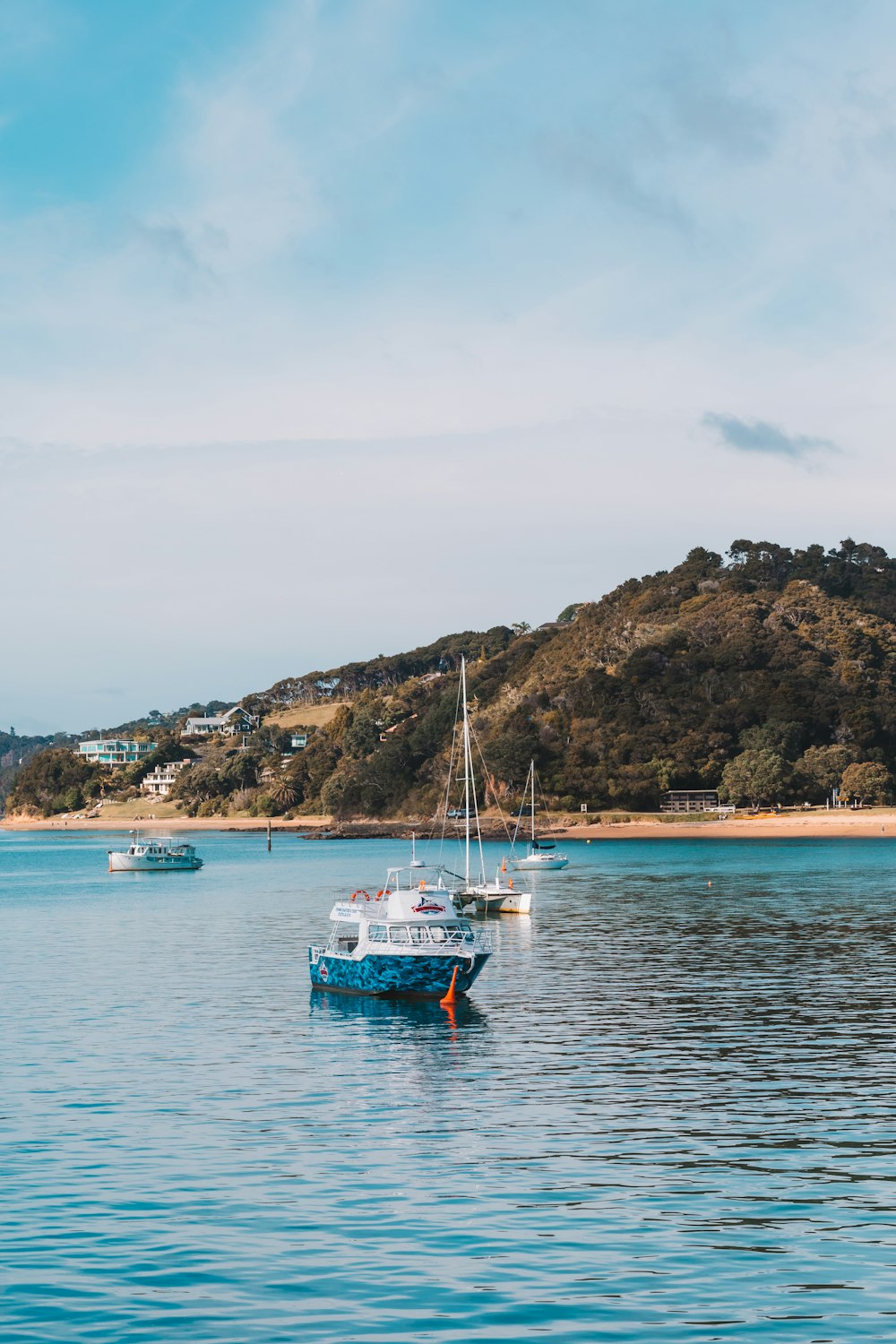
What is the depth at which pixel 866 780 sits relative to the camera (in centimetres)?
19462

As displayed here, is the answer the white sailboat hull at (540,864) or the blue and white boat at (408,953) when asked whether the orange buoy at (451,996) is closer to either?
the blue and white boat at (408,953)

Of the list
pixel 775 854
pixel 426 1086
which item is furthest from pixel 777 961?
pixel 775 854

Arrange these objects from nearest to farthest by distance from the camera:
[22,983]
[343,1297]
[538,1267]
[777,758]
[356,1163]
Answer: [343,1297], [538,1267], [356,1163], [22,983], [777,758]

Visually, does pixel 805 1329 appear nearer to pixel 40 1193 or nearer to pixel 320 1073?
pixel 40 1193

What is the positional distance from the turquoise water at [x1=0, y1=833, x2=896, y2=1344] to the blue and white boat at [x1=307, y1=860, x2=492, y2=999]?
895mm

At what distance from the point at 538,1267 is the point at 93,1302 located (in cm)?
620

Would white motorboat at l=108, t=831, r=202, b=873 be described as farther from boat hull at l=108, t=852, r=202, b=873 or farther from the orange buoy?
the orange buoy

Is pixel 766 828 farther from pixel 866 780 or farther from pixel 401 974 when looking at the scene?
pixel 401 974

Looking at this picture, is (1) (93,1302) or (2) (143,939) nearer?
(1) (93,1302)

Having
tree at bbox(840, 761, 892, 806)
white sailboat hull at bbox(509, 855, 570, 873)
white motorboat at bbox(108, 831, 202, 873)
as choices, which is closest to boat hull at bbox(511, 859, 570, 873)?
white sailboat hull at bbox(509, 855, 570, 873)

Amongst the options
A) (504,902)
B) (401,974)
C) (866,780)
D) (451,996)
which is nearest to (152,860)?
(504,902)

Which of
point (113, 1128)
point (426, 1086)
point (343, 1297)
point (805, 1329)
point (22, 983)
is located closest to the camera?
point (805, 1329)

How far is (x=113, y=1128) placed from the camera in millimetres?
28766

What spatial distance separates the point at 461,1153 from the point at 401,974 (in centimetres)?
2039
